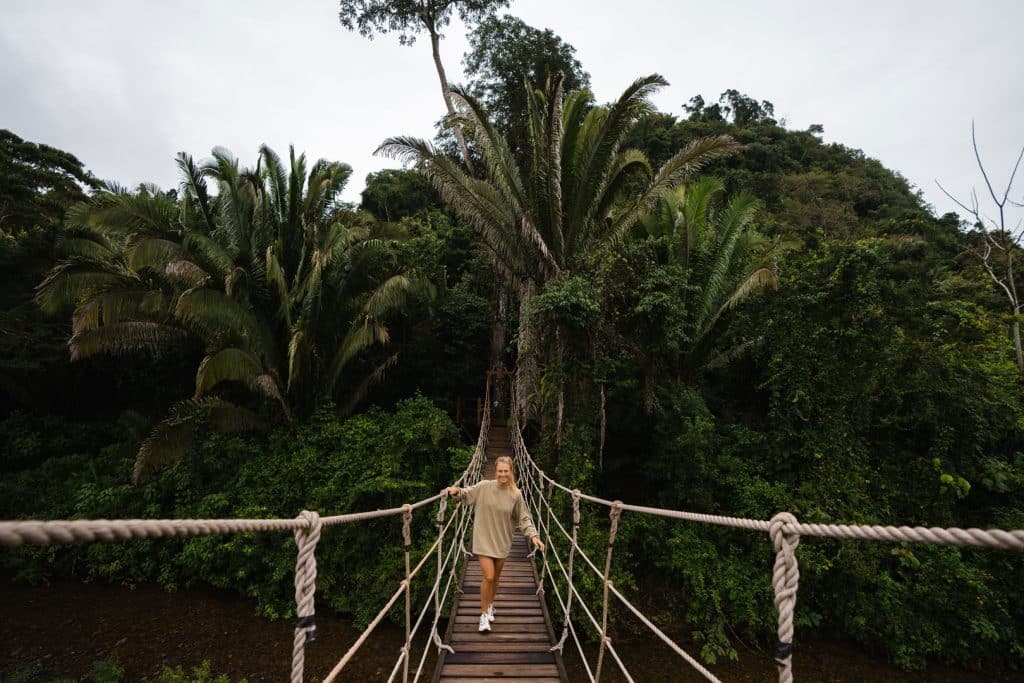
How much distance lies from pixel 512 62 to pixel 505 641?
38.8ft

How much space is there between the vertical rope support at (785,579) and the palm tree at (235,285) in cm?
617

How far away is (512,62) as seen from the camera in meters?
11.3

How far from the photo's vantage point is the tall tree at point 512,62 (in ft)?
37.2

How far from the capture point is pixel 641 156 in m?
6.72

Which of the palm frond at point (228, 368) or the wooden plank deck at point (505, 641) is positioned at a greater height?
the palm frond at point (228, 368)

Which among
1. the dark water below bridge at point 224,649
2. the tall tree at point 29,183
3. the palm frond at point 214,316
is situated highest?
the tall tree at point 29,183

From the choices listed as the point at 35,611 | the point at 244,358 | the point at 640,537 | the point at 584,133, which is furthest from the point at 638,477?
the point at 35,611

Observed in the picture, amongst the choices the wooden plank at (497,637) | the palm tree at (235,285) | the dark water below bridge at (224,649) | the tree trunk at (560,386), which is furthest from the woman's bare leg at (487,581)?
the palm tree at (235,285)

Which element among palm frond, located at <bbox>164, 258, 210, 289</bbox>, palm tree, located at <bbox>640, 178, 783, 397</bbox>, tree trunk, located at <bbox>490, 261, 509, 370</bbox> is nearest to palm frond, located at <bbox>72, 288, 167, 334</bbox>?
palm frond, located at <bbox>164, 258, 210, 289</bbox>

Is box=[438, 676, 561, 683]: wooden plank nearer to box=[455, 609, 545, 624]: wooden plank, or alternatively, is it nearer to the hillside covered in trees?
box=[455, 609, 545, 624]: wooden plank

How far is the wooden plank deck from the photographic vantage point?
8.65ft

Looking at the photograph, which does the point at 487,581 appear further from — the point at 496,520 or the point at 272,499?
the point at 272,499

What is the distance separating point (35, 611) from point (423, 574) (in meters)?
5.35

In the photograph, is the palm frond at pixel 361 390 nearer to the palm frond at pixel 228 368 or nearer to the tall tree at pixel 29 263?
the palm frond at pixel 228 368
